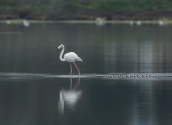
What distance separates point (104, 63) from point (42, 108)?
9.41 metres

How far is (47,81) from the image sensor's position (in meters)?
14.5

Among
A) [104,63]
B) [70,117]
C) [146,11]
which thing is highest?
[146,11]

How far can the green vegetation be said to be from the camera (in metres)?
125

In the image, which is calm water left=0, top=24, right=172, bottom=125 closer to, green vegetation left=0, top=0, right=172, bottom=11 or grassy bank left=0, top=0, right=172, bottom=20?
grassy bank left=0, top=0, right=172, bottom=20

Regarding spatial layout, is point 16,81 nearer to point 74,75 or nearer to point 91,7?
point 74,75

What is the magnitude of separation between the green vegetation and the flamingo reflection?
365ft

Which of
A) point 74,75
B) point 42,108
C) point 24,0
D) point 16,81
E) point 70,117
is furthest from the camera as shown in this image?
point 24,0

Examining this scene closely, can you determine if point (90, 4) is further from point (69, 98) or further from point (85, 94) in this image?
point (69, 98)

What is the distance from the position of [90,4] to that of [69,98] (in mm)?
120528

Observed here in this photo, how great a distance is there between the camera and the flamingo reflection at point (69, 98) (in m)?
10.5

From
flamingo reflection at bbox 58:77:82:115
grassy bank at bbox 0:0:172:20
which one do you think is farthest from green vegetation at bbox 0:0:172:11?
flamingo reflection at bbox 58:77:82:115

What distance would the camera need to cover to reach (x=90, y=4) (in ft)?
429

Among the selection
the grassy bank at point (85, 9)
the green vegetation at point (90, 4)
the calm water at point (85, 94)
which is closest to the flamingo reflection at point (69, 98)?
the calm water at point (85, 94)

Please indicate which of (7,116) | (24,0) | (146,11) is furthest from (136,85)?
(24,0)
